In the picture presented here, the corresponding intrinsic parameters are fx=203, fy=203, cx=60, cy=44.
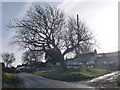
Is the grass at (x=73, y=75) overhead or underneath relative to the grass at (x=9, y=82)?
underneath

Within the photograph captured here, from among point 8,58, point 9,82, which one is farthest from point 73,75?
point 8,58

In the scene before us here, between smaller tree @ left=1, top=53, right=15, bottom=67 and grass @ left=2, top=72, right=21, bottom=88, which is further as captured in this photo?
smaller tree @ left=1, top=53, right=15, bottom=67

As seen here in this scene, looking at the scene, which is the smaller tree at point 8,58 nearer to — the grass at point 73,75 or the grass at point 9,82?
the grass at point 73,75

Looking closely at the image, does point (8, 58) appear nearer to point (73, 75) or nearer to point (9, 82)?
Answer: point (73, 75)

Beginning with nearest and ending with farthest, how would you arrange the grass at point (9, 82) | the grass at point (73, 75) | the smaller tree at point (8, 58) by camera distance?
the grass at point (9, 82)
the grass at point (73, 75)
the smaller tree at point (8, 58)

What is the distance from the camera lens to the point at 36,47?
44312 mm

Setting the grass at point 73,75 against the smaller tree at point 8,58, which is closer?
the grass at point 73,75

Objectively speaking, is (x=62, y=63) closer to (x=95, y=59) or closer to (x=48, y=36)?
(x=48, y=36)

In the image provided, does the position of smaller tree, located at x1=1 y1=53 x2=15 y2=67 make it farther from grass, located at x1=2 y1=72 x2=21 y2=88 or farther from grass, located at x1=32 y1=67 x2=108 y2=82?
grass, located at x1=2 y1=72 x2=21 y2=88

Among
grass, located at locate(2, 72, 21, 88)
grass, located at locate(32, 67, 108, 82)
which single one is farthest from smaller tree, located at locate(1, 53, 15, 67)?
grass, located at locate(2, 72, 21, 88)

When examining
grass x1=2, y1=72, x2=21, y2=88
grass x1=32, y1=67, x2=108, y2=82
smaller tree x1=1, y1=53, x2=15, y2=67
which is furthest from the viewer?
smaller tree x1=1, y1=53, x2=15, y2=67

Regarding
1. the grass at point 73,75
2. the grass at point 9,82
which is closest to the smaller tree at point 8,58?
the grass at point 73,75

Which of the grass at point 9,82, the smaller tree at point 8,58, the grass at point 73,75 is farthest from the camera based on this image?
the smaller tree at point 8,58

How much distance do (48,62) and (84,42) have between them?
4001 cm
